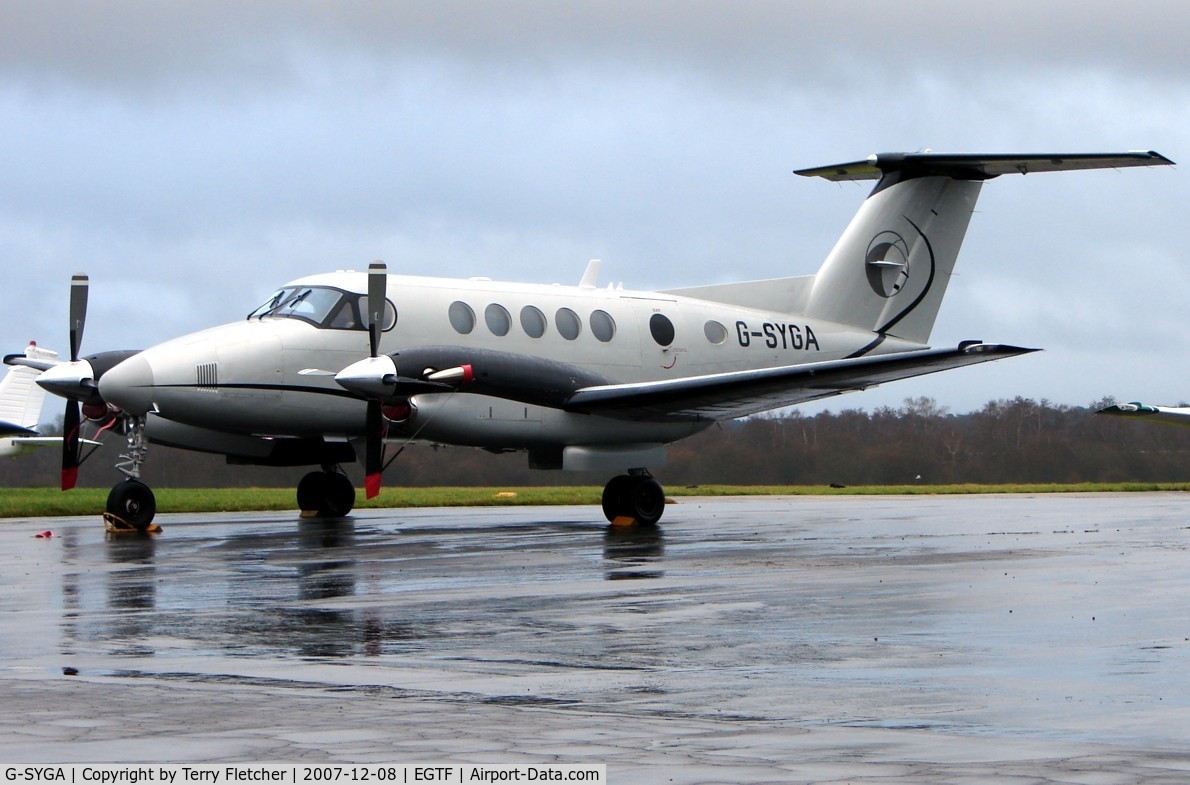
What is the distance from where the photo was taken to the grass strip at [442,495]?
27.2 metres

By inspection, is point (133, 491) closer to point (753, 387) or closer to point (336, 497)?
point (336, 497)

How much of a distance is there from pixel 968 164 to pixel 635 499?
8.35m

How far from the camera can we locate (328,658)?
784cm

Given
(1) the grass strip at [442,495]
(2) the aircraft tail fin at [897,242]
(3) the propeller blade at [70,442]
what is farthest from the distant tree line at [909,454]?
(3) the propeller blade at [70,442]

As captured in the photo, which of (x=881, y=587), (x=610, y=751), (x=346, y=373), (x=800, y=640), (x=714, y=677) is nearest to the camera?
(x=610, y=751)

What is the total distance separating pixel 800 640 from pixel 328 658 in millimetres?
2809

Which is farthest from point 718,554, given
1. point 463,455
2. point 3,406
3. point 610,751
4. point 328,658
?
point 3,406

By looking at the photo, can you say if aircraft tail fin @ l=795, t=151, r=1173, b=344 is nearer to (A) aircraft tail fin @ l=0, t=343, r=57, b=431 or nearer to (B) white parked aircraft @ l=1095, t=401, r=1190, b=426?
(B) white parked aircraft @ l=1095, t=401, r=1190, b=426

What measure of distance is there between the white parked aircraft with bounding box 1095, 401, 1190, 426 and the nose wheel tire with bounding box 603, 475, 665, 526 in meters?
11.2

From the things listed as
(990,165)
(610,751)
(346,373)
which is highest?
(990,165)

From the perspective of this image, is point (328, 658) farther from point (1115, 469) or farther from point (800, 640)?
point (1115, 469)

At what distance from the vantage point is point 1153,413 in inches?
1192

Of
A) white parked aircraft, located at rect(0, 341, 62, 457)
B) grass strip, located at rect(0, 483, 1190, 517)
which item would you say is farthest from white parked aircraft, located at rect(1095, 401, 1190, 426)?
white parked aircraft, located at rect(0, 341, 62, 457)

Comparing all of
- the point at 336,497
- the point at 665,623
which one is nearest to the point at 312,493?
the point at 336,497
